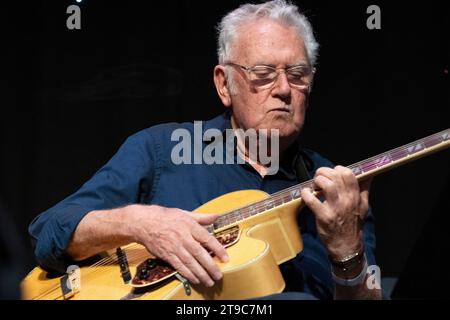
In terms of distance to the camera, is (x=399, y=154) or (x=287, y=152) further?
(x=287, y=152)

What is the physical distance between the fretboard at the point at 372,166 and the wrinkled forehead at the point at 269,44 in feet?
1.50

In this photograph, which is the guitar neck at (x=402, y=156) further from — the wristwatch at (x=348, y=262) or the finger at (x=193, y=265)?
the finger at (x=193, y=265)

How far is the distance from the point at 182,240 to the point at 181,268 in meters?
0.07

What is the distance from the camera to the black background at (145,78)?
2566 mm

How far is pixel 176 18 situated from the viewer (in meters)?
2.62

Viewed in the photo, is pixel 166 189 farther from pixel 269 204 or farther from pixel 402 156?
pixel 402 156

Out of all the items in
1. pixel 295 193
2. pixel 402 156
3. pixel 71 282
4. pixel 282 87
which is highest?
pixel 282 87

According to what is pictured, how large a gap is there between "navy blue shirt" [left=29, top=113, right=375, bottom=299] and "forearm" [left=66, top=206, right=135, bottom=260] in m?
0.04

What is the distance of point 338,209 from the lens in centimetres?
166

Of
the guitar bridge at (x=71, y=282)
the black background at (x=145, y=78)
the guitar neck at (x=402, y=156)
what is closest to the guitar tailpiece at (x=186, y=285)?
the guitar bridge at (x=71, y=282)

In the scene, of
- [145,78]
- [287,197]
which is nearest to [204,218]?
[287,197]

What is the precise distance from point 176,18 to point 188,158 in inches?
31.5
